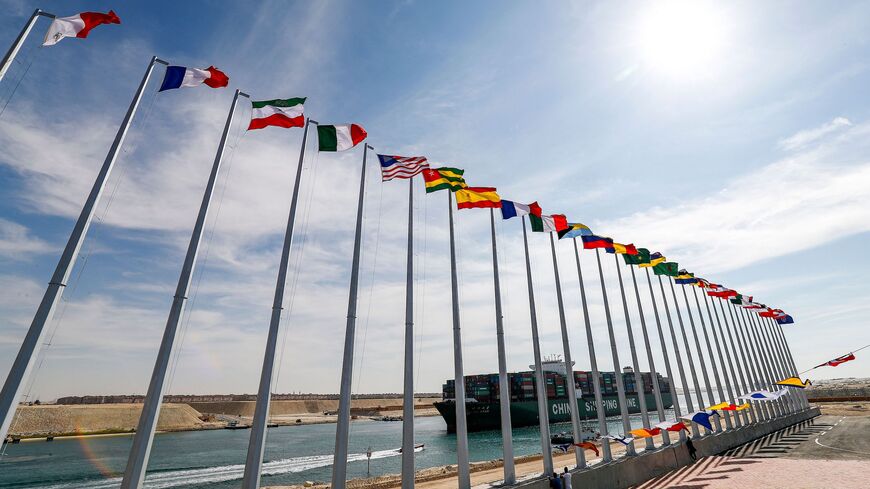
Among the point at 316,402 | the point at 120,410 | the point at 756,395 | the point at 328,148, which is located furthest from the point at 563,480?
the point at 316,402

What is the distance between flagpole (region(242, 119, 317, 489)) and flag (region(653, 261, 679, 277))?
1095 inches

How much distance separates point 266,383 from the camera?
1024cm

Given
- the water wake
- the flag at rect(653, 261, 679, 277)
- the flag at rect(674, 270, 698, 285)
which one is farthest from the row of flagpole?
the water wake

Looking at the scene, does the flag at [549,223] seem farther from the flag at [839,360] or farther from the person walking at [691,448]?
the flag at [839,360]

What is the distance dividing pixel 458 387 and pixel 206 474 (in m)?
37.2

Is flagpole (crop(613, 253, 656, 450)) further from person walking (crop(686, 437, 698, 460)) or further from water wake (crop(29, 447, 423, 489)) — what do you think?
water wake (crop(29, 447, 423, 489))

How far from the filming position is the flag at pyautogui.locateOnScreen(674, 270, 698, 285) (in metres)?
33.8

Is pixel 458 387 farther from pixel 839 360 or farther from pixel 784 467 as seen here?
pixel 839 360

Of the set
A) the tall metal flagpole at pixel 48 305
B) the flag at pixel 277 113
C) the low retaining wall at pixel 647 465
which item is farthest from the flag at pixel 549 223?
the tall metal flagpole at pixel 48 305

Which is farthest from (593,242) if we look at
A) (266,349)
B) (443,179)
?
(266,349)

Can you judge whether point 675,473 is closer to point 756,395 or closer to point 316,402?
point 756,395

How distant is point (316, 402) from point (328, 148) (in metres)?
207

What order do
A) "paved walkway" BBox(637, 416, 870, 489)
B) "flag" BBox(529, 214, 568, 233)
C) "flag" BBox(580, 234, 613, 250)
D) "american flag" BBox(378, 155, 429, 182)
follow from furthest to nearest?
"flag" BBox(580, 234, 613, 250)
"flag" BBox(529, 214, 568, 233)
"paved walkway" BBox(637, 416, 870, 489)
"american flag" BBox(378, 155, 429, 182)

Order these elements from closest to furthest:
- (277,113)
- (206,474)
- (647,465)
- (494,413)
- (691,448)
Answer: (277,113), (647,465), (691,448), (206,474), (494,413)
